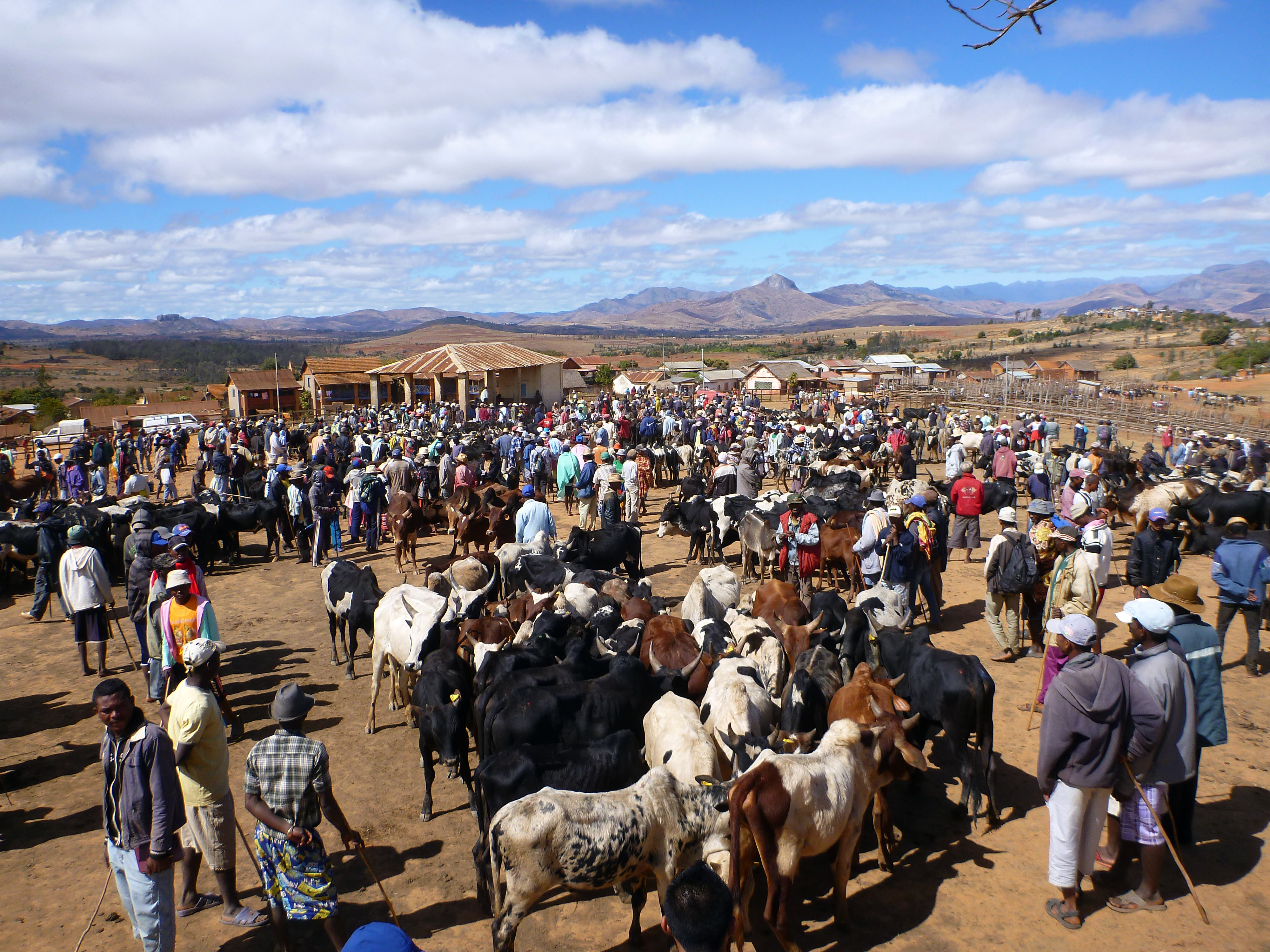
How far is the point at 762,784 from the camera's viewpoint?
14.5 feet

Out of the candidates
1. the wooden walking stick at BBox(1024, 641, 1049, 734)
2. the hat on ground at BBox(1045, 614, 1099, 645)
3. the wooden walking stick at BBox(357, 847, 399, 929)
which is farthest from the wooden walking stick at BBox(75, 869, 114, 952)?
the wooden walking stick at BBox(1024, 641, 1049, 734)

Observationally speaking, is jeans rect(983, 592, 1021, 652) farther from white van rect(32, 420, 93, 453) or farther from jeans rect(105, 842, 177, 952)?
white van rect(32, 420, 93, 453)


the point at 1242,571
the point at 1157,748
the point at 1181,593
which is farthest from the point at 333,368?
the point at 1157,748

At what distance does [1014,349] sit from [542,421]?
86.5m

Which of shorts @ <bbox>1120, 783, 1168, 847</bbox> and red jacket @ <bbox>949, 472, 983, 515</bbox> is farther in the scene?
red jacket @ <bbox>949, 472, 983, 515</bbox>

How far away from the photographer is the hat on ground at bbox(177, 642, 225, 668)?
4.88m

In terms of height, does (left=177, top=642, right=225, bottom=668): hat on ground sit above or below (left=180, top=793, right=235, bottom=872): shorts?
above

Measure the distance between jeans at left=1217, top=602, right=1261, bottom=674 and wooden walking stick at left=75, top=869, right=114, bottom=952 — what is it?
9115 millimetres

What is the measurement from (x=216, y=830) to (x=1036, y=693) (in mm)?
7348

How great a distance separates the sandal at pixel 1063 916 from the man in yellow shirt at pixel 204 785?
16.0 feet

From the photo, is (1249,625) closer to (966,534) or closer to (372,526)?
(966,534)

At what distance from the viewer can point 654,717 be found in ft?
19.5

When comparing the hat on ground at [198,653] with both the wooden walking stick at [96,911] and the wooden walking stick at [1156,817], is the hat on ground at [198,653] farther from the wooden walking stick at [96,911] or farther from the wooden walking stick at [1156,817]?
the wooden walking stick at [1156,817]

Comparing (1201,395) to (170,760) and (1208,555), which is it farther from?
(170,760)
